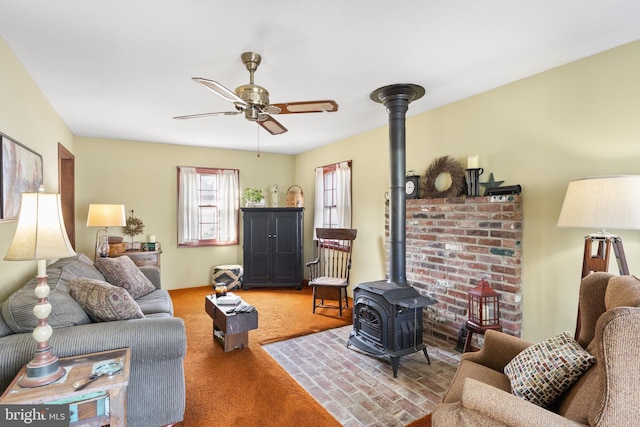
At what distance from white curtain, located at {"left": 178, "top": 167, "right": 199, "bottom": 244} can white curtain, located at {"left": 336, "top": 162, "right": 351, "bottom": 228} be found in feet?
8.12

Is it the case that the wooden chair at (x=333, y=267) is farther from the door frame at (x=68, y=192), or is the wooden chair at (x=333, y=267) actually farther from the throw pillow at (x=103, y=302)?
the door frame at (x=68, y=192)

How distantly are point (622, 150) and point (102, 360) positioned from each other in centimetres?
345

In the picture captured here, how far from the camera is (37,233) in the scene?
1.55 m

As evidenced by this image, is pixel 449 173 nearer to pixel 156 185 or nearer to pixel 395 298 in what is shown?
Result: pixel 395 298

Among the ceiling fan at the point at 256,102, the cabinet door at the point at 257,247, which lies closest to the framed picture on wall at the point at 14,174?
the ceiling fan at the point at 256,102

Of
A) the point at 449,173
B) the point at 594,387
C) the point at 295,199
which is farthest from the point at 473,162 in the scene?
the point at 295,199

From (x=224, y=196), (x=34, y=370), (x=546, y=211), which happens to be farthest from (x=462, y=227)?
(x=224, y=196)

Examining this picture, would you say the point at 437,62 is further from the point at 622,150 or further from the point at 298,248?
the point at 298,248

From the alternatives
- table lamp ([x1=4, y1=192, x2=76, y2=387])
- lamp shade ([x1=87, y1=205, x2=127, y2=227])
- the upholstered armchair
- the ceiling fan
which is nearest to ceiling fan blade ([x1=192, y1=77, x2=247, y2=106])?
the ceiling fan

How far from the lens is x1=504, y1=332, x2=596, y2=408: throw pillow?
4.66 feet

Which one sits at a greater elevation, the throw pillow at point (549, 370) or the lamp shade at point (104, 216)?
the lamp shade at point (104, 216)

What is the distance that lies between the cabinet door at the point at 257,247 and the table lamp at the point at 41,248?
3956 mm

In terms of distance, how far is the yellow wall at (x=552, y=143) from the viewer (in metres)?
2.24

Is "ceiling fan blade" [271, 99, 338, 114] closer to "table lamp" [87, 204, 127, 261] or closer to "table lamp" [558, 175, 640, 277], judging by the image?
"table lamp" [558, 175, 640, 277]
